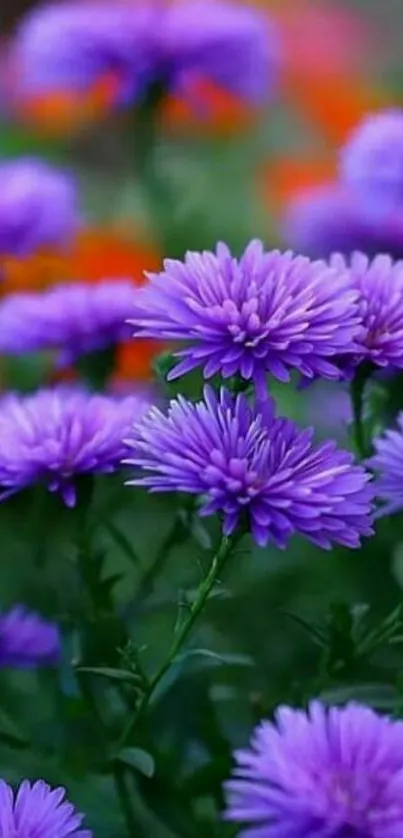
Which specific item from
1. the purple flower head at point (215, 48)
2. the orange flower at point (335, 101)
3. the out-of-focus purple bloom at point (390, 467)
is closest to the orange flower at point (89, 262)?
the purple flower head at point (215, 48)

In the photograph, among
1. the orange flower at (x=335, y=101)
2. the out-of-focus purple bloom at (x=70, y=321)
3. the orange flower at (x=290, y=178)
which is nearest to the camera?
the out-of-focus purple bloom at (x=70, y=321)

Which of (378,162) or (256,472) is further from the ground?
(378,162)

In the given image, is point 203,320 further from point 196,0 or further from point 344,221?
point 196,0

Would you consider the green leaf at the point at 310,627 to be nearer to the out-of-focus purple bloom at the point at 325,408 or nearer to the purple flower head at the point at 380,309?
the purple flower head at the point at 380,309

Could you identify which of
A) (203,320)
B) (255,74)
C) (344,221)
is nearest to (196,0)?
(255,74)

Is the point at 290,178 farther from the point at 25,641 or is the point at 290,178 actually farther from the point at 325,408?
the point at 25,641

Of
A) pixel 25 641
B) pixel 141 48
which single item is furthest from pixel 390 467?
pixel 141 48
